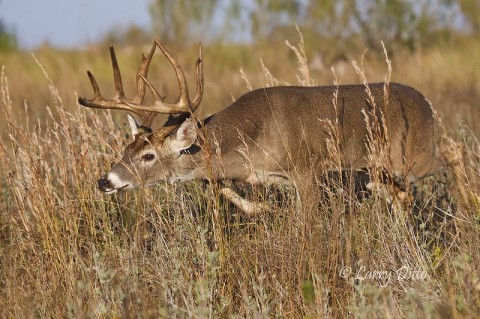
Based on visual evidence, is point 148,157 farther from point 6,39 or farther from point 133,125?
point 6,39

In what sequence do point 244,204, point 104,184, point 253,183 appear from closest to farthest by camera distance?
point 104,184 < point 244,204 < point 253,183

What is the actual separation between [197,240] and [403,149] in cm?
250

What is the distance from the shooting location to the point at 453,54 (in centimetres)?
1775

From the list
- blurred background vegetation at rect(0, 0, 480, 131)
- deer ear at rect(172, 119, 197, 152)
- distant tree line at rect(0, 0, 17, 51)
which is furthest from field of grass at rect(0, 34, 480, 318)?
distant tree line at rect(0, 0, 17, 51)

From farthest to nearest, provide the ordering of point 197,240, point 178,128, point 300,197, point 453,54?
point 453,54 → point 178,128 → point 300,197 → point 197,240

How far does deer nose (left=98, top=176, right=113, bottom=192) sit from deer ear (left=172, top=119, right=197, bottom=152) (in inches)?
24.9

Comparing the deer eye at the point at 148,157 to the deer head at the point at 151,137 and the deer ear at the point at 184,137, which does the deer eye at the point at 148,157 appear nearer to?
the deer head at the point at 151,137

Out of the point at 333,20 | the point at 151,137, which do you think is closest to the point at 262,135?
the point at 151,137

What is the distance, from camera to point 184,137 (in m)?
6.37

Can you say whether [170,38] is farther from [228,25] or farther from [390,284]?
[390,284]

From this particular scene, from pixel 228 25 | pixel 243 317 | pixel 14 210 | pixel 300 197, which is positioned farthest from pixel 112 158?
pixel 228 25

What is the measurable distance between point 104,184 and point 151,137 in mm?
586

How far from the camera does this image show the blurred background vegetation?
49.4 feet

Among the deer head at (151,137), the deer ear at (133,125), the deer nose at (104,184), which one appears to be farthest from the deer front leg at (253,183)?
the deer nose at (104,184)
